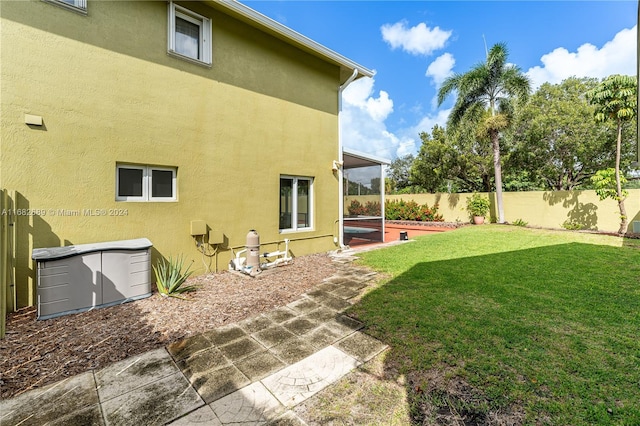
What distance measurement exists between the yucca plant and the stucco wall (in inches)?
264

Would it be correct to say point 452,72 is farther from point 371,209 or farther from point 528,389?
point 528,389

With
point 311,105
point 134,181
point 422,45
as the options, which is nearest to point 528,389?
point 134,181

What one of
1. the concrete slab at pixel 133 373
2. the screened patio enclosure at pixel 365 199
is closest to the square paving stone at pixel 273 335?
the concrete slab at pixel 133 373

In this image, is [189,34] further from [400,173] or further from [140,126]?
[400,173]

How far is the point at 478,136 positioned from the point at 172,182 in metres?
16.3

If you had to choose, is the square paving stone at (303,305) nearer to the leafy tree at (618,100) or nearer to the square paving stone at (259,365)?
the square paving stone at (259,365)

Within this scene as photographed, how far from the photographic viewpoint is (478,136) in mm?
15508

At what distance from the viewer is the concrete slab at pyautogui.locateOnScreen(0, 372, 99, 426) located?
87.1 inches

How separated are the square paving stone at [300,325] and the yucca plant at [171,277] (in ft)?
7.91

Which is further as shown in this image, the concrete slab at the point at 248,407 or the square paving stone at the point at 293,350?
the square paving stone at the point at 293,350

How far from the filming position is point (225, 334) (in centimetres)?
360

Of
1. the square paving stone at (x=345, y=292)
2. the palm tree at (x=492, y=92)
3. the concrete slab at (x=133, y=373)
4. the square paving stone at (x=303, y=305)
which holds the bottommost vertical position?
the concrete slab at (x=133, y=373)

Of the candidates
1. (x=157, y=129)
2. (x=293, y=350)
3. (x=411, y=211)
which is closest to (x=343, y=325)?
(x=293, y=350)

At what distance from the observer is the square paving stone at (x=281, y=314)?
13.2 feet
